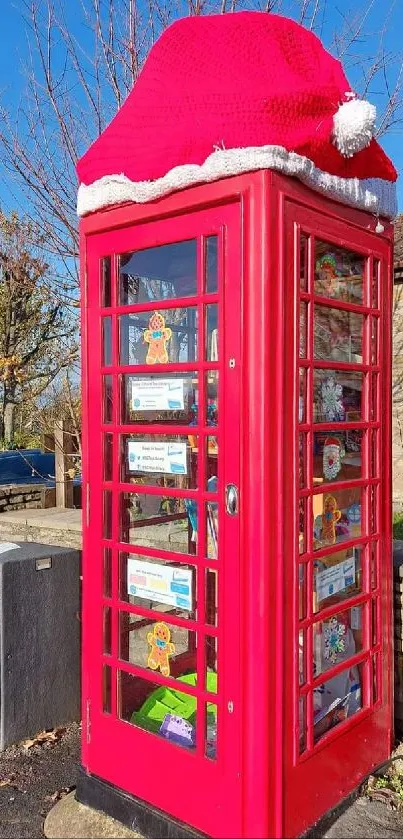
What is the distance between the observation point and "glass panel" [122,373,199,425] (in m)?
2.67

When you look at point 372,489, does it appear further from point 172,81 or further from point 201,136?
point 172,81

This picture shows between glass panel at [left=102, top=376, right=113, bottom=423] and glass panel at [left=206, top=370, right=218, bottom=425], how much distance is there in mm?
539

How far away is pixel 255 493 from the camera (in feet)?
7.80

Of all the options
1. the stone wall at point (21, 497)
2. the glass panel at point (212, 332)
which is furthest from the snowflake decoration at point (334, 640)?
the stone wall at point (21, 497)

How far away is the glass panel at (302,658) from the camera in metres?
2.60

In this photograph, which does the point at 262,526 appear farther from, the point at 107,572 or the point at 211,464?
the point at 107,572

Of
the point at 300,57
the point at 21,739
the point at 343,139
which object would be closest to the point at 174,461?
the point at 343,139

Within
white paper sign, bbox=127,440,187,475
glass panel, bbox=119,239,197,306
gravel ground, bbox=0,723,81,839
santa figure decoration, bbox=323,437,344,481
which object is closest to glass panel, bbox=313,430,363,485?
santa figure decoration, bbox=323,437,344,481

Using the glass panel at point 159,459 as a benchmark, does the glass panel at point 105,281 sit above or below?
above

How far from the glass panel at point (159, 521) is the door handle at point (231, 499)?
0.39m

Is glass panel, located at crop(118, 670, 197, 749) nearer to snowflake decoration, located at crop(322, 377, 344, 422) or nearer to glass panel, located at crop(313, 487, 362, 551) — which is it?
glass panel, located at crop(313, 487, 362, 551)

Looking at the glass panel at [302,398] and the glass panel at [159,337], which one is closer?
the glass panel at [302,398]

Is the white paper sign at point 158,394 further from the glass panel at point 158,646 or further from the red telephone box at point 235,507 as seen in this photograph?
the glass panel at point 158,646

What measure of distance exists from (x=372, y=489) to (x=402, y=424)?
7148mm
